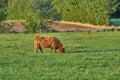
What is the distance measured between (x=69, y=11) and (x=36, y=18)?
25501mm

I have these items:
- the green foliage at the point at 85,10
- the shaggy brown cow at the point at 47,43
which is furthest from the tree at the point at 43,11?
the shaggy brown cow at the point at 47,43

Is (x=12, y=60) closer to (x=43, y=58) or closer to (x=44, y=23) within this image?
(x=43, y=58)

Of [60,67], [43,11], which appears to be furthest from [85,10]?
[60,67]

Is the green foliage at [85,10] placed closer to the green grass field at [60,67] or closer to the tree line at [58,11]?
the tree line at [58,11]

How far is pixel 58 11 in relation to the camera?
63.8 metres

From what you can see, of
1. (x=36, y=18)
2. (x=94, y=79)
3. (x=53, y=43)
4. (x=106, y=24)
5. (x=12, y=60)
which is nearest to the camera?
(x=94, y=79)

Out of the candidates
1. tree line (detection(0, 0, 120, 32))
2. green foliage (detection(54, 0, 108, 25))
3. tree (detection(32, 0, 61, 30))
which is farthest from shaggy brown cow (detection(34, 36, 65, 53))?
green foliage (detection(54, 0, 108, 25))

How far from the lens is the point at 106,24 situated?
67.2 meters

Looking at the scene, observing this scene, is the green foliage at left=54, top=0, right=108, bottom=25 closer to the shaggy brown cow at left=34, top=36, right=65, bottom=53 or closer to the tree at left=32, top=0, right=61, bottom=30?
the tree at left=32, top=0, right=61, bottom=30

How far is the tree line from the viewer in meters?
52.5

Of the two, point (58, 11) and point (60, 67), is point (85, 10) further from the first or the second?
point (60, 67)

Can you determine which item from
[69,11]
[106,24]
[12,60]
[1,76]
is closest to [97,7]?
[106,24]

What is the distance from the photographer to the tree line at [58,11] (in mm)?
52500

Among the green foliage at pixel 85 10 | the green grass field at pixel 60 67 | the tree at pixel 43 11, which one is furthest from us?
the green foliage at pixel 85 10
